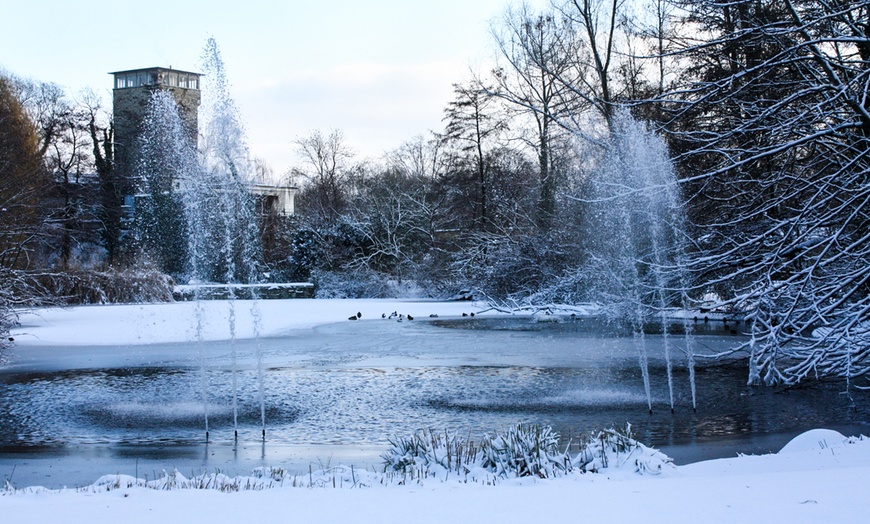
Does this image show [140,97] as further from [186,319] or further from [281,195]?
[186,319]

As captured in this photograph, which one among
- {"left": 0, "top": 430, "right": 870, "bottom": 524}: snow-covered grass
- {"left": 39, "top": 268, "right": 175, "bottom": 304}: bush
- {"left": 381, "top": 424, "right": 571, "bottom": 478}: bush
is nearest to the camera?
{"left": 0, "top": 430, "right": 870, "bottom": 524}: snow-covered grass

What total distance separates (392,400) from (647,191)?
13.4ft

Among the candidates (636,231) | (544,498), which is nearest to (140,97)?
(636,231)

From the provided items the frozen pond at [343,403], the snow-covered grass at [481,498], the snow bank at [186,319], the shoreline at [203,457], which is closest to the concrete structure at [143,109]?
the snow bank at [186,319]

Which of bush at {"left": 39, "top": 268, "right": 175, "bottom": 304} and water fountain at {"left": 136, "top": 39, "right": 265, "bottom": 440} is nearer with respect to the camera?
bush at {"left": 39, "top": 268, "right": 175, "bottom": 304}

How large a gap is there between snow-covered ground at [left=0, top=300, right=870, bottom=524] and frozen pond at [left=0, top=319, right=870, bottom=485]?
1.29 meters

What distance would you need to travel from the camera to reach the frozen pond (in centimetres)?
777

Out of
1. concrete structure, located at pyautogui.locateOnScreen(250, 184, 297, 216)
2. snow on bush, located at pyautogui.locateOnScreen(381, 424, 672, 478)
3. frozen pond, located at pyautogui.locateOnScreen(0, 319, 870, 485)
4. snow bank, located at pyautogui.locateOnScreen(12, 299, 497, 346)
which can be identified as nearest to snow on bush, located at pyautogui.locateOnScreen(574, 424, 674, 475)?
Result: snow on bush, located at pyautogui.locateOnScreen(381, 424, 672, 478)

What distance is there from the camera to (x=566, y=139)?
2886 cm

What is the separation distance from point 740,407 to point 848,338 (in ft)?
5.15

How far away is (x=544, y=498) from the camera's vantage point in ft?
15.6

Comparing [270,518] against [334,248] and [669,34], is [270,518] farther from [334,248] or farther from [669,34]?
[334,248]

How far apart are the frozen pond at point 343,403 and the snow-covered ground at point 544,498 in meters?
1.29

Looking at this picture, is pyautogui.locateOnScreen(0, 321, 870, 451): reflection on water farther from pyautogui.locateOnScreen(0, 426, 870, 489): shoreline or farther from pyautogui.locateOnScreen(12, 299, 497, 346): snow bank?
pyautogui.locateOnScreen(12, 299, 497, 346): snow bank
